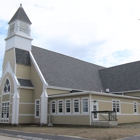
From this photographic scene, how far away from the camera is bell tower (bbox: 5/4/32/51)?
3209cm

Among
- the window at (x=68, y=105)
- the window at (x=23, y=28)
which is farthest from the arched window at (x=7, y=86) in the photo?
the window at (x=68, y=105)

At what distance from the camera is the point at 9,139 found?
14781 millimetres

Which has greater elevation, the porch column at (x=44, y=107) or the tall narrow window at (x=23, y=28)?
the tall narrow window at (x=23, y=28)

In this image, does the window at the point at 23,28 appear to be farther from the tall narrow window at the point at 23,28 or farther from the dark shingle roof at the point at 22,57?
the dark shingle roof at the point at 22,57

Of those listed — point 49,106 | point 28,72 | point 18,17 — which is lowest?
point 49,106

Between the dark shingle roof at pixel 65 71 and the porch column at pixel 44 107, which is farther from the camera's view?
the dark shingle roof at pixel 65 71

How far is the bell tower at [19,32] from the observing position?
32.1 meters

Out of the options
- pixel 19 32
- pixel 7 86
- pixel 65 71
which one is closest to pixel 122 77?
pixel 65 71

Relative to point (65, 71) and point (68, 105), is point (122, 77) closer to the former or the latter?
point (65, 71)

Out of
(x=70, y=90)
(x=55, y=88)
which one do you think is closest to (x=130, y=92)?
(x=70, y=90)

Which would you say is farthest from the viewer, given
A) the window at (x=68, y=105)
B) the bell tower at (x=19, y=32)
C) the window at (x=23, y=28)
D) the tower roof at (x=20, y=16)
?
the tower roof at (x=20, y=16)

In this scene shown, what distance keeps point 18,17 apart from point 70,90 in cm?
1374

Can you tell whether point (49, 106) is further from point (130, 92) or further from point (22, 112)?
point (130, 92)

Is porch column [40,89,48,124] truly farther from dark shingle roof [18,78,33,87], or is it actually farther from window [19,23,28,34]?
window [19,23,28,34]
